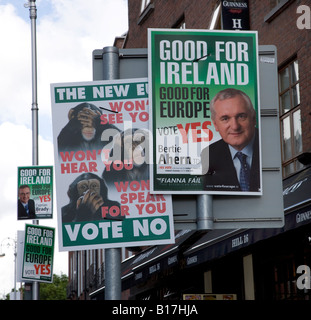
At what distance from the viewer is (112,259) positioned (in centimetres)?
730

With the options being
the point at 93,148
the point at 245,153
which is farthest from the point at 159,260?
the point at 93,148

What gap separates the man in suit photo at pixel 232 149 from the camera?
7801 mm

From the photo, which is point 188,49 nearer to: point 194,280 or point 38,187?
point 38,187

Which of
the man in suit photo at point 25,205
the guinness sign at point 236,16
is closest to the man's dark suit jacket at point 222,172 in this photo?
the guinness sign at point 236,16

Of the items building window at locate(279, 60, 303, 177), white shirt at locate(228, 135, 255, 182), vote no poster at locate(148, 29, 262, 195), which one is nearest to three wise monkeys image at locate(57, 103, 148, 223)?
vote no poster at locate(148, 29, 262, 195)

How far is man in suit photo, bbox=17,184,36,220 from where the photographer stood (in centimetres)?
1797

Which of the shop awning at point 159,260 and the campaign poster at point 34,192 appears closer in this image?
the campaign poster at point 34,192

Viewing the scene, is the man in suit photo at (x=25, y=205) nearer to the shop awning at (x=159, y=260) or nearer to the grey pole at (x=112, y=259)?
the shop awning at (x=159, y=260)

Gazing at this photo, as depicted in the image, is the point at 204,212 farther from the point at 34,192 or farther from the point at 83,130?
the point at 34,192

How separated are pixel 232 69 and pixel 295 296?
26.7ft

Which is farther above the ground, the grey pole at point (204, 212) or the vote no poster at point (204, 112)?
the vote no poster at point (204, 112)

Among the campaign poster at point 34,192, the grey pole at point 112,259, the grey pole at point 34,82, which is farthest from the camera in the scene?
the grey pole at point 34,82

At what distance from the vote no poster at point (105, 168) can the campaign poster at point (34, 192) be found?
1027 centimetres

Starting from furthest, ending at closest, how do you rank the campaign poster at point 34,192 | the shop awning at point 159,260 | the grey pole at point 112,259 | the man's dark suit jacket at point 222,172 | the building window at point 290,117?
the shop awning at point 159,260
the campaign poster at point 34,192
the building window at point 290,117
the man's dark suit jacket at point 222,172
the grey pole at point 112,259
